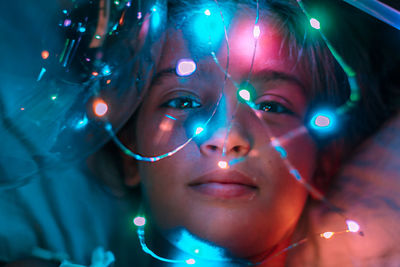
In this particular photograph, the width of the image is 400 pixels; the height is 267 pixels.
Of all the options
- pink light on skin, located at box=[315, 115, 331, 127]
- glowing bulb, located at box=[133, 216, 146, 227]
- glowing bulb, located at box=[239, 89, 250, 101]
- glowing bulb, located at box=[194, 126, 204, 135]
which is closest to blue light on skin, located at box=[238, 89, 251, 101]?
glowing bulb, located at box=[239, 89, 250, 101]

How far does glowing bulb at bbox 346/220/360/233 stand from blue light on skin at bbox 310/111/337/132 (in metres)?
0.23

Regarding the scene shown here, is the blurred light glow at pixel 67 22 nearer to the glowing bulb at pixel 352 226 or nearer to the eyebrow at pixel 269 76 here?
the eyebrow at pixel 269 76

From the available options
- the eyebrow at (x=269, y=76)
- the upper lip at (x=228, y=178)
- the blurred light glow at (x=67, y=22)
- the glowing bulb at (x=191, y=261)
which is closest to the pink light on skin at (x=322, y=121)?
the eyebrow at (x=269, y=76)

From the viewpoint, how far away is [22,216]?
949 millimetres

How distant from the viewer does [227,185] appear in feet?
2.39

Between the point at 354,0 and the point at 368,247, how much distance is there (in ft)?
1.73

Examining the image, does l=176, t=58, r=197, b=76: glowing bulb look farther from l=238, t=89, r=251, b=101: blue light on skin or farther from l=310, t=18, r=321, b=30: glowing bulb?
l=310, t=18, r=321, b=30: glowing bulb

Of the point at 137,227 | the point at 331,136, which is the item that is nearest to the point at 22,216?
the point at 137,227

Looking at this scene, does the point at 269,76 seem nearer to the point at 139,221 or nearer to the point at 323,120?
the point at 323,120

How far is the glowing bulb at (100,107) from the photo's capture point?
2.38 ft

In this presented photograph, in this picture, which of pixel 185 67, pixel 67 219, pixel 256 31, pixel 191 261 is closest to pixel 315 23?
pixel 256 31

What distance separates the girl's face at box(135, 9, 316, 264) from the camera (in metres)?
0.72

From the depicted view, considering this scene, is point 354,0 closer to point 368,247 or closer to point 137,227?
point 368,247

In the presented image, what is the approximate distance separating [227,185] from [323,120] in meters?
0.32
